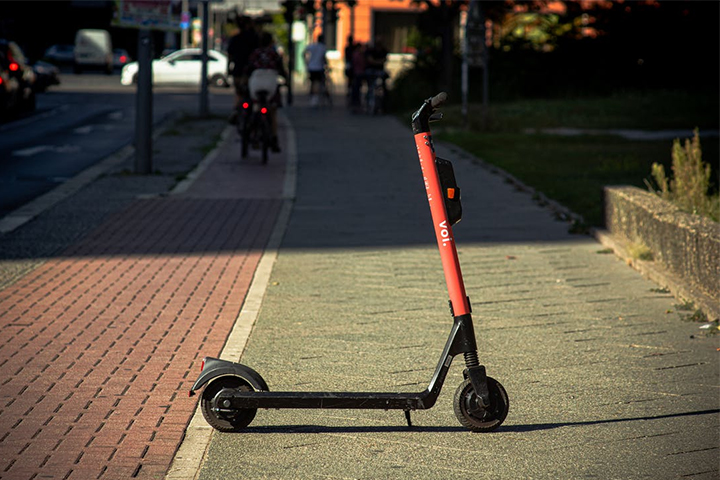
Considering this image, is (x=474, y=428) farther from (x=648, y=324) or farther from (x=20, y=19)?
(x=20, y=19)

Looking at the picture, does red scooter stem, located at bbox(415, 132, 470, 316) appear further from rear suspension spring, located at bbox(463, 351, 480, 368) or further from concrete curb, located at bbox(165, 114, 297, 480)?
concrete curb, located at bbox(165, 114, 297, 480)

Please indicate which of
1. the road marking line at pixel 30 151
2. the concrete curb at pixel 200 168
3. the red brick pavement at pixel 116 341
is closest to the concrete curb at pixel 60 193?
the red brick pavement at pixel 116 341

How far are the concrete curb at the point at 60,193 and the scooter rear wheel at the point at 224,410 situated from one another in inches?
234

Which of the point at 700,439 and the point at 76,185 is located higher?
the point at 76,185

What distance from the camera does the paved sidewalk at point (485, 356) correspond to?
4504 mm

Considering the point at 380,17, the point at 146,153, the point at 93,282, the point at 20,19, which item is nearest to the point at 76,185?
the point at 146,153

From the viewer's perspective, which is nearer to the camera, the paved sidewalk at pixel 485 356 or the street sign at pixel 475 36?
Result: the paved sidewalk at pixel 485 356

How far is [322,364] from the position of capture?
5871 mm

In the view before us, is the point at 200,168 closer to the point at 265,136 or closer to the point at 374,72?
the point at 265,136

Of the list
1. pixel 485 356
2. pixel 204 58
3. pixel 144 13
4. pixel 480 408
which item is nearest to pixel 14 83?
pixel 204 58

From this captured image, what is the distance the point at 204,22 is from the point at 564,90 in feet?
33.8

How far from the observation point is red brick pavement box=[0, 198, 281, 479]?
4520mm

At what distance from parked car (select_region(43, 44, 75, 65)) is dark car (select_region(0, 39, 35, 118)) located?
34365 millimetres

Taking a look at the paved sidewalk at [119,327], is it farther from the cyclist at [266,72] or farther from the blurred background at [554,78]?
the blurred background at [554,78]
